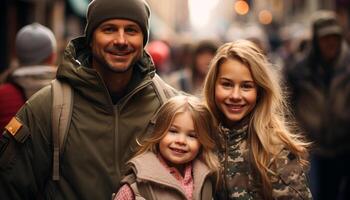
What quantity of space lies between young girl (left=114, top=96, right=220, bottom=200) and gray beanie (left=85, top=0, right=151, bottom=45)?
567 mm

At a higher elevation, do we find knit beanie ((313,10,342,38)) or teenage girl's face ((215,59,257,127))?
teenage girl's face ((215,59,257,127))

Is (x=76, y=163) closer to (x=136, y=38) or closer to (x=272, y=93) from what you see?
(x=136, y=38)

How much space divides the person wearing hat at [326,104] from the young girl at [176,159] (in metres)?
4.28

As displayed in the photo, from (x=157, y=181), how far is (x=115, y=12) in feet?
3.59

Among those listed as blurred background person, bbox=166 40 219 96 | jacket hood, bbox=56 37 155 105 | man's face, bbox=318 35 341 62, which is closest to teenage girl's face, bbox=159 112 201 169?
jacket hood, bbox=56 37 155 105

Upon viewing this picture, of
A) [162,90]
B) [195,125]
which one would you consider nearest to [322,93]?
[162,90]

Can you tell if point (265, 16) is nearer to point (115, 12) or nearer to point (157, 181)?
point (115, 12)

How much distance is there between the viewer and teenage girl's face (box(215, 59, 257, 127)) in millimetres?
4664

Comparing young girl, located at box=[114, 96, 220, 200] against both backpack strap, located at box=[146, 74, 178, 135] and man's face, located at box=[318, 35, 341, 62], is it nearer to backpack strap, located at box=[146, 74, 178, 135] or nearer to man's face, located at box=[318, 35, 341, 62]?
backpack strap, located at box=[146, 74, 178, 135]

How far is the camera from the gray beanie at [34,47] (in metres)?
6.62

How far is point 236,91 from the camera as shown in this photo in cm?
464

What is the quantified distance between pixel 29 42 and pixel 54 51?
0.28 m

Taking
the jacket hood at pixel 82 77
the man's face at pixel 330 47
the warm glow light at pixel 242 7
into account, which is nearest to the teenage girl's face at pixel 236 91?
the jacket hood at pixel 82 77

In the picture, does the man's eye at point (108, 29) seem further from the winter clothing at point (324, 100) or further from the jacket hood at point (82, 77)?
the winter clothing at point (324, 100)
